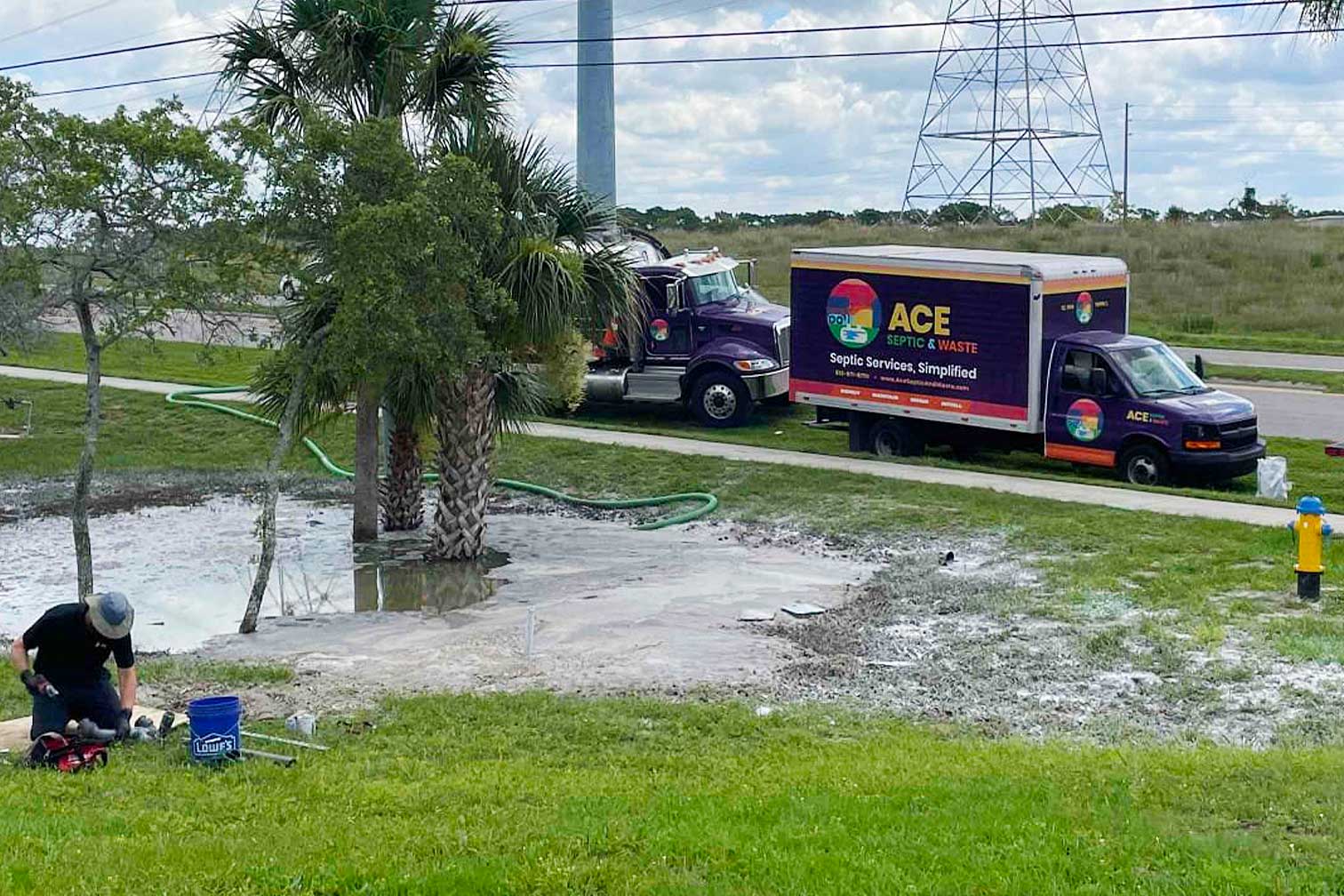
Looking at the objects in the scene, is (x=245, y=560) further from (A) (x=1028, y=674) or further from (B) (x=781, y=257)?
(B) (x=781, y=257)

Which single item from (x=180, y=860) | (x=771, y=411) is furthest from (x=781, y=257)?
(x=180, y=860)

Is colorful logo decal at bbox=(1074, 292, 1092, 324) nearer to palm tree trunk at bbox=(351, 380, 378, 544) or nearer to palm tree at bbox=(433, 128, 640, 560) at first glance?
palm tree at bbox=(433, 128, 640, 560)

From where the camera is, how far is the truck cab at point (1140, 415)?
20000 millimetres

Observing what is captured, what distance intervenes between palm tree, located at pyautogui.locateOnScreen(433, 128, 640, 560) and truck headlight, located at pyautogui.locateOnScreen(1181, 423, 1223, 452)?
7139mm

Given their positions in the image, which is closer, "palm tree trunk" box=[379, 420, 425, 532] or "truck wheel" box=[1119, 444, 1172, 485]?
"palm tree trunk" box=[379, 420, 425, 532]

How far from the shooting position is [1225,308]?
142ft

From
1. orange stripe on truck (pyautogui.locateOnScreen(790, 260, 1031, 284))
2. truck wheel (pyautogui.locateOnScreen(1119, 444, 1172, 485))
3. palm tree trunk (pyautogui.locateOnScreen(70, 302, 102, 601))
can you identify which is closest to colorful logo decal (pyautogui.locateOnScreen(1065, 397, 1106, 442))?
truck wheel (pyautogui.locateOnScreen(1119, 444, 1172, 485))

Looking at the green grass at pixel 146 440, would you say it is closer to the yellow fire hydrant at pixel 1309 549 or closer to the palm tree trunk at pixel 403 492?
the palm tree trunk at pixel 403 492

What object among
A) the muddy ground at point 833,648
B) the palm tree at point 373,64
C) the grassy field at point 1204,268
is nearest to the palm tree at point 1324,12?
the muddy ground at point 833,648

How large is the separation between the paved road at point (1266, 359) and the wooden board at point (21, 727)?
83.6 feet

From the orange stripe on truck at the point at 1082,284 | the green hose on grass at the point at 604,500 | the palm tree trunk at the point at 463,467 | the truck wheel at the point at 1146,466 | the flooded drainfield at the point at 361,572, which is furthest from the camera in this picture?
the orange stripe on truck at the point at 1082,284

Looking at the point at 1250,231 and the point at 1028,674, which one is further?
the point at 1250,231

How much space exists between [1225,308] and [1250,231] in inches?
540

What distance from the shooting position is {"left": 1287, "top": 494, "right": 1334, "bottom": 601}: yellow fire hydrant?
13.8 meters
